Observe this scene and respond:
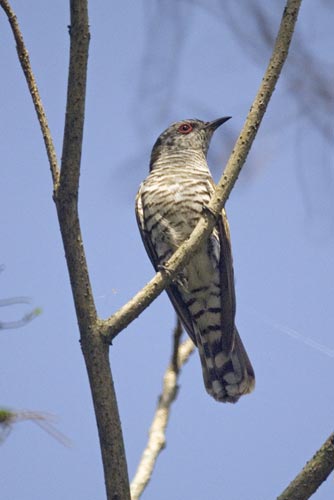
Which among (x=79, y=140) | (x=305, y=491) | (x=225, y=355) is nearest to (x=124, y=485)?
(x=305, y=491)

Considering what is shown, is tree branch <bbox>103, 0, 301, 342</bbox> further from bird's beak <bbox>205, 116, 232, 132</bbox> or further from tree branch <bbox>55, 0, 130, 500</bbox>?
bird's beak <bbox>205, 116, 232, 132</bbox>

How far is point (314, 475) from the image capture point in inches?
115

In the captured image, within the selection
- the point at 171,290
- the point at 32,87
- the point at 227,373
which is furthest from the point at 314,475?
the point at 171,290

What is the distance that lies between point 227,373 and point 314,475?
2.26 meters

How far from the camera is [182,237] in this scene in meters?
5.48

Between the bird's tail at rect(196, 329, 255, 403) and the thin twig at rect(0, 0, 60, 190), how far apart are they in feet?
7.45

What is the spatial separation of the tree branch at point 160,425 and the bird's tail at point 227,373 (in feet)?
2.89

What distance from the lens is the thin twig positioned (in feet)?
11.2

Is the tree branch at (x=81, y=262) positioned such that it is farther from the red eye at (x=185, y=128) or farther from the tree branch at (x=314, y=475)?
the red eye at (x=185, y=128)

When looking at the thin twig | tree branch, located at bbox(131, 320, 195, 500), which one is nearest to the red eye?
tree branch, located at bbox(131, 320, 195, 500)

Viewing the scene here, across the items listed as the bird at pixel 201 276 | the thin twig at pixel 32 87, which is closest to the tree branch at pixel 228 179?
the thin twig at pixel 32 87

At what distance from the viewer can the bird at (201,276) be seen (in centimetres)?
521

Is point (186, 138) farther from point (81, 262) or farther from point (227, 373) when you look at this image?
point (81, 262)

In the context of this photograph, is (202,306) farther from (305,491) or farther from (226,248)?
(305,491)
